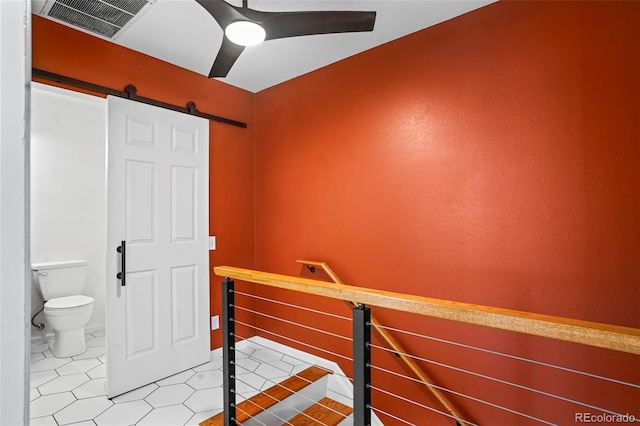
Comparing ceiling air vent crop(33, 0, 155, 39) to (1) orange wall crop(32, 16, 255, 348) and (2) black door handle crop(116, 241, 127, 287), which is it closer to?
(1) orange wall crop(32, 16, 255, 348)

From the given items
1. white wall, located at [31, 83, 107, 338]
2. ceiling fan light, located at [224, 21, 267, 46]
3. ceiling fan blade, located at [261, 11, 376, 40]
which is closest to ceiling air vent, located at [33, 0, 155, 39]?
ceiling fan light, located at [224, 21, 267, 46]

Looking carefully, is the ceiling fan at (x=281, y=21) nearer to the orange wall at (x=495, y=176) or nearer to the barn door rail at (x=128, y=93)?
the orange wall at (x=495, y=176)

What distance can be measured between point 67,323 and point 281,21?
3019mm

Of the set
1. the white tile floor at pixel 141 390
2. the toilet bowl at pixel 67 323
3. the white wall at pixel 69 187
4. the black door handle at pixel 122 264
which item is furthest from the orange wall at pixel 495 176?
the white wall at pixel 69 187

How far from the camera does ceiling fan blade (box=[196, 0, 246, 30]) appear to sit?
1411mm

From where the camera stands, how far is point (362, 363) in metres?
1.25

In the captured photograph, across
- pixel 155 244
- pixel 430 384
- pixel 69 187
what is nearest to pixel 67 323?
pixel 155 244

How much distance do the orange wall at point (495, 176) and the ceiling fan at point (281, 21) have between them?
89 centimetres

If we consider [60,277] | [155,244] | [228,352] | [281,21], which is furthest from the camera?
[60,277]

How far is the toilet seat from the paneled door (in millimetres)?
908

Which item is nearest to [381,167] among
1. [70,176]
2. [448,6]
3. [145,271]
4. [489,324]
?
[448,6]

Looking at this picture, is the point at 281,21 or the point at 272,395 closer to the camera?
the point at 281,21

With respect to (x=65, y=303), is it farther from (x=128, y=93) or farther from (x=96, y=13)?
(x=96, y=13)

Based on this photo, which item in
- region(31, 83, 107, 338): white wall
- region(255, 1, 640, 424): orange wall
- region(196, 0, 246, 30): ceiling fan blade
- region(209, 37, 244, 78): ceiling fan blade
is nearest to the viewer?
region(196, 0, 246, 30): ceiling fan blade
